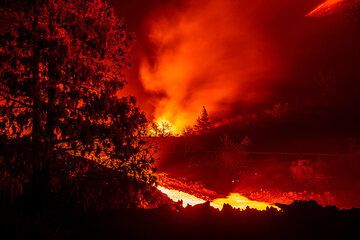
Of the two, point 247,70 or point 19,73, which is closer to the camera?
point 19,73

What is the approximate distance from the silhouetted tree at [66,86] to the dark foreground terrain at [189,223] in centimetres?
120

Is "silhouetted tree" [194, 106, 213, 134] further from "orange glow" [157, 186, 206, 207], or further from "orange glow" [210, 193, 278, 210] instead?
"orange glow" [210, 193, 278, 210]

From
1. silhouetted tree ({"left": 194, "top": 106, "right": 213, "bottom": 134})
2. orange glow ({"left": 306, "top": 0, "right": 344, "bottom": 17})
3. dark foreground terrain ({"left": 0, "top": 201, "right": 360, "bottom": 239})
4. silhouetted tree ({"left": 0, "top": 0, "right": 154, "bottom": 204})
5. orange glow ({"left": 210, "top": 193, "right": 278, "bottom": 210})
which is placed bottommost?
dark foreground terrain ({"left": 0, "top": 201, "right": 360, "bottom": 239})

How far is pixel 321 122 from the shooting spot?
1270 inches

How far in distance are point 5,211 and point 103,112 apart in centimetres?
316

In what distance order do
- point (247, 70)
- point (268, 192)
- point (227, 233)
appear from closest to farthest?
1. point (227, 233)
2. point (268, 192)
3. point (247, 70)

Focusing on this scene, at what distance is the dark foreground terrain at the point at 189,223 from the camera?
810 centimetres

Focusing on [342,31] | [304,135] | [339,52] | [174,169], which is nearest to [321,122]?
[304,135]

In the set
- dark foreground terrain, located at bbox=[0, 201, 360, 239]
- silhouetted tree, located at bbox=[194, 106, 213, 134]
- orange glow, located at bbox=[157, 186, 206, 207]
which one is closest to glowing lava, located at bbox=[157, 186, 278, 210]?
orange glow, located at bbox=[157, 186, 206, 207]

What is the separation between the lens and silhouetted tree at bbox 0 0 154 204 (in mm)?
8719

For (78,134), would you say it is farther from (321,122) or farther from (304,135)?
(321,122)

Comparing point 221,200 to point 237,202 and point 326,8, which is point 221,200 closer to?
point 237,202

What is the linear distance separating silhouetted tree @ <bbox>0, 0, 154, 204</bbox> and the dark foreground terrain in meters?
1.20

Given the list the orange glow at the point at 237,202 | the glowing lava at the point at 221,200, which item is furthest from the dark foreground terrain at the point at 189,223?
the glowing lava at the point at 221,200
